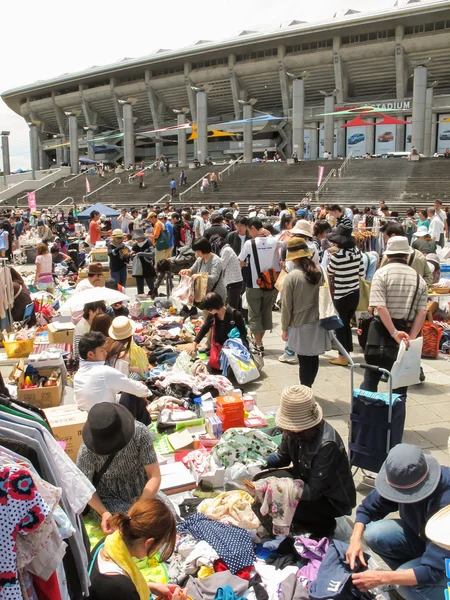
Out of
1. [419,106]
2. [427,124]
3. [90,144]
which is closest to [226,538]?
[419,106]

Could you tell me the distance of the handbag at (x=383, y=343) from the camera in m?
4.91

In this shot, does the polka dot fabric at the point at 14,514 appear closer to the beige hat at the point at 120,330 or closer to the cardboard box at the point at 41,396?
the beige hat at the point at 120,330

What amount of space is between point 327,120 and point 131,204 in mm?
20576

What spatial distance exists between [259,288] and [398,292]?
2.87 meters

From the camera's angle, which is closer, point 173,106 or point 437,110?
point 437,110

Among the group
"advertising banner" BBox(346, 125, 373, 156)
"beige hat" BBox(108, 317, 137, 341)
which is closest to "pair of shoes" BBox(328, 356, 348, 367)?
"beige hat" BBox(108, 317, 137, 341)

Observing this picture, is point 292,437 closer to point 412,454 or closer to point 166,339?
point 412,454

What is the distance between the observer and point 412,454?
9.63ft

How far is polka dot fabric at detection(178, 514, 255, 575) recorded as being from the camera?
3.44 meters

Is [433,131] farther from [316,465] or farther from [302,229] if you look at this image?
[316,465]

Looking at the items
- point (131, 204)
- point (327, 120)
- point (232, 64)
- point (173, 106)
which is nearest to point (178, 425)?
point (131, 204)

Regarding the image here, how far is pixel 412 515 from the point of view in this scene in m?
3.08

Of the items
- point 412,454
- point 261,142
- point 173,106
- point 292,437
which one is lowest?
point 292,437

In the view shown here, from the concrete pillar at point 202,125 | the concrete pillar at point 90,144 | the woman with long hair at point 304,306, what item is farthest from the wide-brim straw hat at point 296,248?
the concrete pillar at point 90,144
